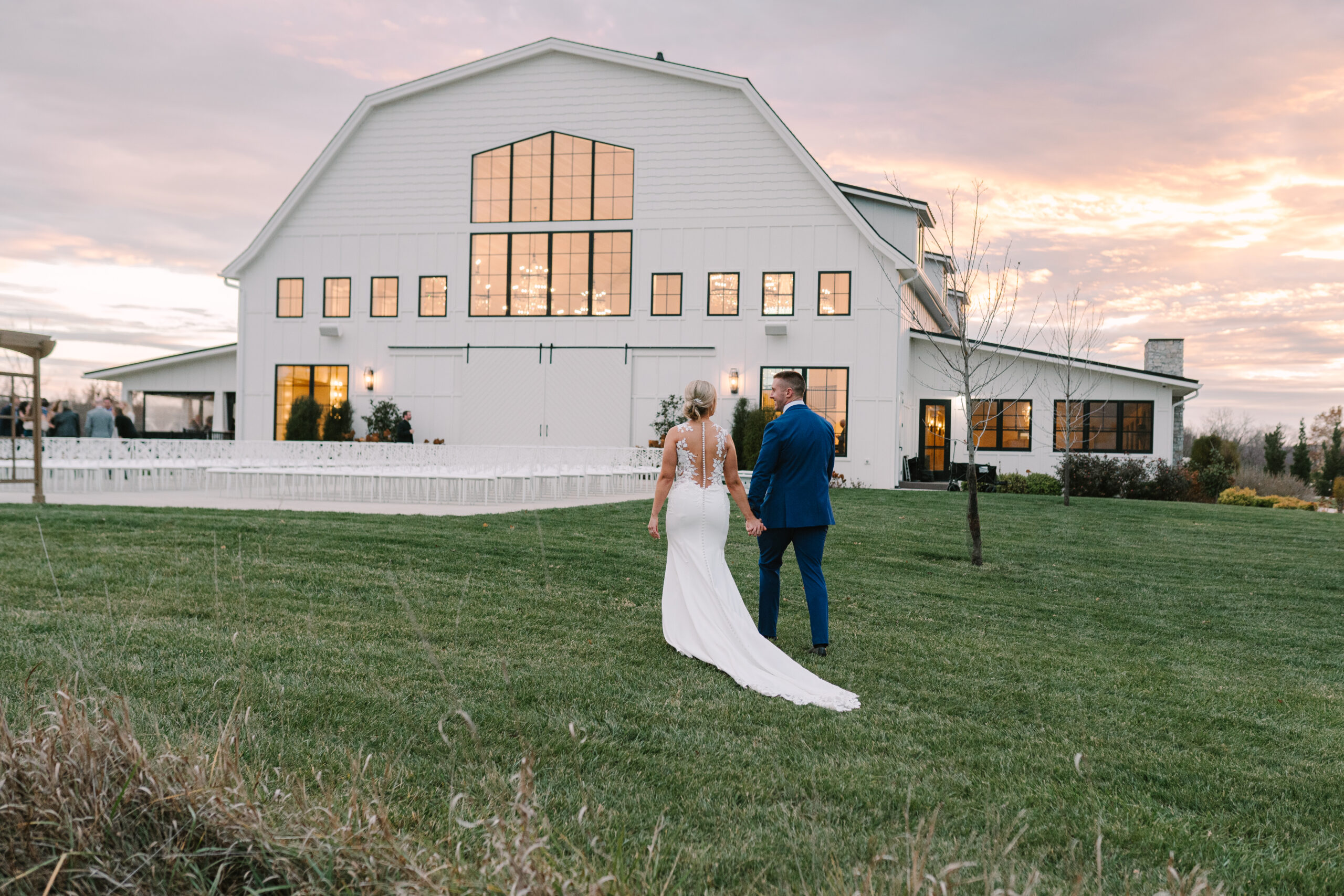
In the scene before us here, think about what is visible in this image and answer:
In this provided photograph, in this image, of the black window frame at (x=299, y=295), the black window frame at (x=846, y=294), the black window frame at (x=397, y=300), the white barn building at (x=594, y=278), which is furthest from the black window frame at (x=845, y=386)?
the black window frame at (x=299, y=295)

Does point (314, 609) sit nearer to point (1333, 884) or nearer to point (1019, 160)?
point (1333, 884)

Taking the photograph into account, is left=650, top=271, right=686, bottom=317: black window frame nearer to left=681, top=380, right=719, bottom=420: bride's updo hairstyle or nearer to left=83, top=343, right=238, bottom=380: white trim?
left=83, top=343, right=238, bottom=380: white trim

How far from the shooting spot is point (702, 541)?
Result: 5598 millimetres

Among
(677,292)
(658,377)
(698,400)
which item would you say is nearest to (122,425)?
(658,377)

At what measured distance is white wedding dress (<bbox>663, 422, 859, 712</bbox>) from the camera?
16.4ft

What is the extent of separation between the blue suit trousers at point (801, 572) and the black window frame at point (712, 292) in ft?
58.1

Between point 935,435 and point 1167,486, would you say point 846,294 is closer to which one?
point 935,435

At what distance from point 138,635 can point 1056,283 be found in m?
20.9

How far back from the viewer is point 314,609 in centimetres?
604

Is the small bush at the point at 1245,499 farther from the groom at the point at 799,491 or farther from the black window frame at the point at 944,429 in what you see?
the groom at the point at 799,491

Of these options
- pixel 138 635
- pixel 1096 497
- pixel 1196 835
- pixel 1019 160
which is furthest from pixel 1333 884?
pixel 1019 160

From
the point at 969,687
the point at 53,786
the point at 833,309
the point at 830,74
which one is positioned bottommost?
the point at 969,687

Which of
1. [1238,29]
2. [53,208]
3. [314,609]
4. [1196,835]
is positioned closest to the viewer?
[1196,835]

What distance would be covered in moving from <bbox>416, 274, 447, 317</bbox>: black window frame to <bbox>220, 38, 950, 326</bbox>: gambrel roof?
445cm
